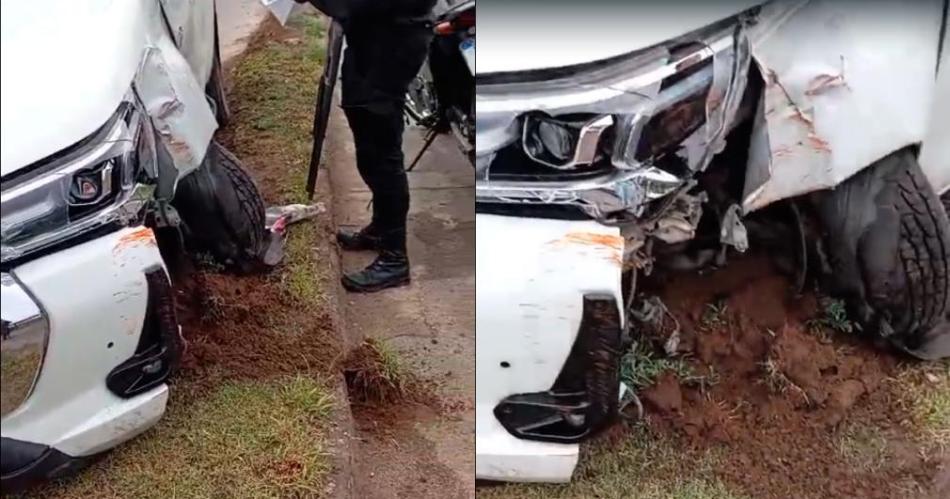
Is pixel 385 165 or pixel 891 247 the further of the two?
pixel 385 165

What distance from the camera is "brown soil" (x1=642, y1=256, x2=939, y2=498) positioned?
5.69 feet

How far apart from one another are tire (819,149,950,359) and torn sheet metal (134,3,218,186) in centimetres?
91

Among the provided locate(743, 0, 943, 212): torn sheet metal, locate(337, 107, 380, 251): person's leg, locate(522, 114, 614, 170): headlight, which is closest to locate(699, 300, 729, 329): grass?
locate(743, 0, 943, 212): torn sheet metal

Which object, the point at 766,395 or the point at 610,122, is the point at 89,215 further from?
the point at 766,395

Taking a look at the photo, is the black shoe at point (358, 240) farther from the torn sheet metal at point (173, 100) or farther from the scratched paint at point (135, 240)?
the scratched paint at point (135, 240)

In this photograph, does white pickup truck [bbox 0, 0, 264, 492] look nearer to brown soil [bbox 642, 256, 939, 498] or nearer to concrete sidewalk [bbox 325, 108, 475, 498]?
concrete sidewalk [bbox 325, 108, 475, 498]

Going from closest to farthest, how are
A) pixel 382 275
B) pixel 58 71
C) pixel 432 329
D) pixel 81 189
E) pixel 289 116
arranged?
1. pixel 58 71
2. pixel 81 189
3. pixel 432 329
4. pixel 382 275
5. pixel 289 116

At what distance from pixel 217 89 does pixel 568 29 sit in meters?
1.12

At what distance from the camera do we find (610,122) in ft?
4.51

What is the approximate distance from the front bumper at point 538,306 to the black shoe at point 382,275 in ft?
1.44

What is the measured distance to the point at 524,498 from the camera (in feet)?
5.31

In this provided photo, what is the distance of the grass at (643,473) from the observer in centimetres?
168

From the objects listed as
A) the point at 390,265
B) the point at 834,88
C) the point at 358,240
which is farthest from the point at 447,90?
the point at 834,88

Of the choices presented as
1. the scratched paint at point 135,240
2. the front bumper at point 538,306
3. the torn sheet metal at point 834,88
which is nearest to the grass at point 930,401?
the torn sheet metal at point 834,88
